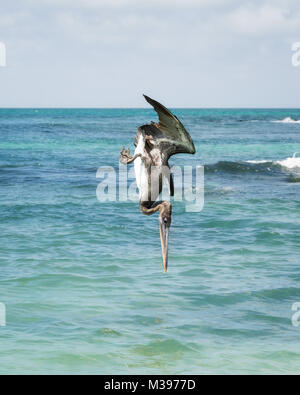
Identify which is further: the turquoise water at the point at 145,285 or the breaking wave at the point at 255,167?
the breaking wave at the point at 255,167

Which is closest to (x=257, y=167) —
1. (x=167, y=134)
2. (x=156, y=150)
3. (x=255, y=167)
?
(x=255, y=167)

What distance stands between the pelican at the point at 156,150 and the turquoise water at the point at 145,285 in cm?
457

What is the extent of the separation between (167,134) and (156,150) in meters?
0.24

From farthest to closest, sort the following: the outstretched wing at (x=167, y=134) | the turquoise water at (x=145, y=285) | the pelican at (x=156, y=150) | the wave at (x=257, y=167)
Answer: the wave at (x=257, y=167) → the turquoise water at (x=145, y=285) → the outstretched wing at (x=167, y=134) → the pelican at (x=156, y=150)

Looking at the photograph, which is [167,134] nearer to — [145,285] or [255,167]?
[145,285]

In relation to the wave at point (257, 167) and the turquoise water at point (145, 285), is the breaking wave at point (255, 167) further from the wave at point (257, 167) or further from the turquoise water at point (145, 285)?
the turquoise water at point (145, 285)

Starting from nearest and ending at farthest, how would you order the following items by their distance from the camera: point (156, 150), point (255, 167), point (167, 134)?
point (156, 150)
point (167, 134)
point (255, 167)

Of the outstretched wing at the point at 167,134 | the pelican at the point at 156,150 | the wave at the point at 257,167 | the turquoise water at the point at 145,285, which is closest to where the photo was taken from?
the pelican at the point at 156,150

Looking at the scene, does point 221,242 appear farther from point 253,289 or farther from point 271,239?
point 253,289

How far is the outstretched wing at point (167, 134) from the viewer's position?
6.11 metres

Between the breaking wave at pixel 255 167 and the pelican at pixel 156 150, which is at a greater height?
the pelican at pixel 156 150

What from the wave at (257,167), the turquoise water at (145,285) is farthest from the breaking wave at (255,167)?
the turquoise water at (145,285)

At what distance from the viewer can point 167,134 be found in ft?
20.3

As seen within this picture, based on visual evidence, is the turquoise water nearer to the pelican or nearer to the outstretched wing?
the pelican
